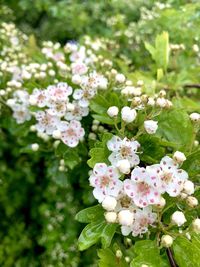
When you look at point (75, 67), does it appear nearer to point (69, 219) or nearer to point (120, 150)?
point (120, 150)

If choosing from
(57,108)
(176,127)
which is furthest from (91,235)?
(57,108)

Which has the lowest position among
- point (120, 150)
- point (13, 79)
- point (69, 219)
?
point (69, 219)

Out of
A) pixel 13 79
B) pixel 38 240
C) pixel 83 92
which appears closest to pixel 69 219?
pixel 38 240

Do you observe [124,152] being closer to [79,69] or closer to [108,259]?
[108,259]

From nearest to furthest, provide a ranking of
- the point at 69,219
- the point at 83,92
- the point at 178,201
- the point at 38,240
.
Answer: the point at 178,201
the point at 83,92
the point at 69,219
the point at 38,240

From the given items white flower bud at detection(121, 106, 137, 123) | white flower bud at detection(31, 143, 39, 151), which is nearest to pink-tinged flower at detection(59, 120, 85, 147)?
white flower bud at detection(31, 143, 39, 151)

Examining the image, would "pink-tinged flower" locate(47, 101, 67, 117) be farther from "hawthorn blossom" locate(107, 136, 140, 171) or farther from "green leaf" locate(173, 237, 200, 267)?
"green leaf" locate(173, 237, 200, 267)

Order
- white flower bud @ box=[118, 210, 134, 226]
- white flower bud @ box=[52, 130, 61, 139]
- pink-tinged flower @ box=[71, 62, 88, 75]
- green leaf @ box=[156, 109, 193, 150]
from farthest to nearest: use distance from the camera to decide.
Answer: pink-tinged flower @ box=[71, 62, 88, 75], white flower bud @ box=[52, 130, 61, 139], green leaf @ box=[156, 109, 193, 150], white flower bud @ box=[118, 210, 134, 226]
